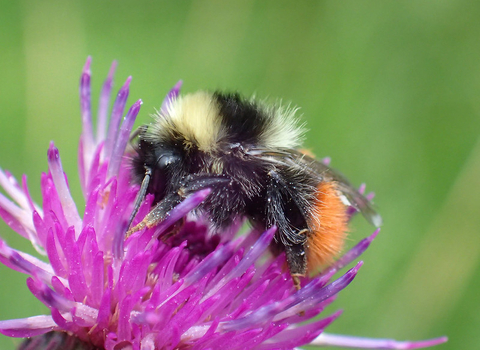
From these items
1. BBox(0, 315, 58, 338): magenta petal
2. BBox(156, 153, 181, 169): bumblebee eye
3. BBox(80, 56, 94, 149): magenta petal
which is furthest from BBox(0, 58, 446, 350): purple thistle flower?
BBox(80, 56, 94, 149): magenta petal

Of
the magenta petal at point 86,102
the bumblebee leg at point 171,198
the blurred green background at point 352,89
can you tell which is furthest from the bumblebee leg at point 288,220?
the blurred green background at point 352,89

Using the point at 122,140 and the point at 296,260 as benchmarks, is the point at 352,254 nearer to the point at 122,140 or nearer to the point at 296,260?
the point at 296,260

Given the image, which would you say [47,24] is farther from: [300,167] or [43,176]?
[300,167]

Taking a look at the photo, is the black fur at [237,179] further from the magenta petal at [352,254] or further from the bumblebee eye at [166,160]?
the magenta petal at [352,254]

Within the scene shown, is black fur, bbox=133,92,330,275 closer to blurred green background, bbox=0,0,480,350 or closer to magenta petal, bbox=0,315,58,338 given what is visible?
magenta petal, bbox=0,315,58,338

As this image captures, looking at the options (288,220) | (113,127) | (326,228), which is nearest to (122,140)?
(113,127)

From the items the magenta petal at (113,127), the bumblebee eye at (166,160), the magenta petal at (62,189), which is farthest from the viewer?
the magenta petal at (113,127)
